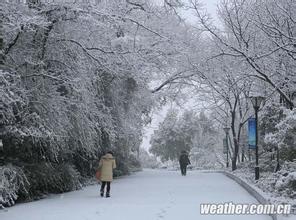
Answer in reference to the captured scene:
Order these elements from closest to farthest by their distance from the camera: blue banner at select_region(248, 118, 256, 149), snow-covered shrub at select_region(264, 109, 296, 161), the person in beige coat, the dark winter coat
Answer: snow-covered shrub at select_region(264, 109, 296, 161) → the person in beige coat → blue banner at select_region(248, 118, 256, 149) → the dark winter coat

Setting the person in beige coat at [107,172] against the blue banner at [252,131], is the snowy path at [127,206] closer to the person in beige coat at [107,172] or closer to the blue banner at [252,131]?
the person in beige coat at [107,172]

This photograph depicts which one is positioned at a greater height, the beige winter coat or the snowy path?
the beige winter coat

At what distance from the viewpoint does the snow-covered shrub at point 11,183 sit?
1189 cm

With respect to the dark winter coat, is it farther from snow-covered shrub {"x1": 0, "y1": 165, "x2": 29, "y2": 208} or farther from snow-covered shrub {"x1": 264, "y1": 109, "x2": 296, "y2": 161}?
snow-covered shrub {"x1": 0, "y1": 165, "x2": 29, "y2": 208}

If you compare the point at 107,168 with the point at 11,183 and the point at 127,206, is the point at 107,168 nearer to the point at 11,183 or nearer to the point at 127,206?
the point at 127,206

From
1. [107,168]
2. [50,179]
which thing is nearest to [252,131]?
[107,168]

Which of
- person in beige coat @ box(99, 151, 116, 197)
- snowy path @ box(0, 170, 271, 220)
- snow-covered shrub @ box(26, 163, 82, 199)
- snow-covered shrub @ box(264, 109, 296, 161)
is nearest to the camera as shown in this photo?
snowy path @ box(0, 170, 271, 220)

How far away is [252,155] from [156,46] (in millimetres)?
18376

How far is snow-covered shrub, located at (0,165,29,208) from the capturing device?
468 inches

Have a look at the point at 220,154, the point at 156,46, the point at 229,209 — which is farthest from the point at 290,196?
the point at 220,154

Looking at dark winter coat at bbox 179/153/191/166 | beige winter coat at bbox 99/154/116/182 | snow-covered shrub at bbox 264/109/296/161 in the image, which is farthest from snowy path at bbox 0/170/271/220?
dark winter coat at bbox 179/153/191/166

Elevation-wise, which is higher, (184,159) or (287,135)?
(287,135)

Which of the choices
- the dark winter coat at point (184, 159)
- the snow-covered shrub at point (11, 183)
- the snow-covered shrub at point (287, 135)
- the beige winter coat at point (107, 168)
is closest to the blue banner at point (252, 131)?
the snow-covered shrub at point (287, 135)

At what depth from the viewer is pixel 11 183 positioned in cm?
1239
